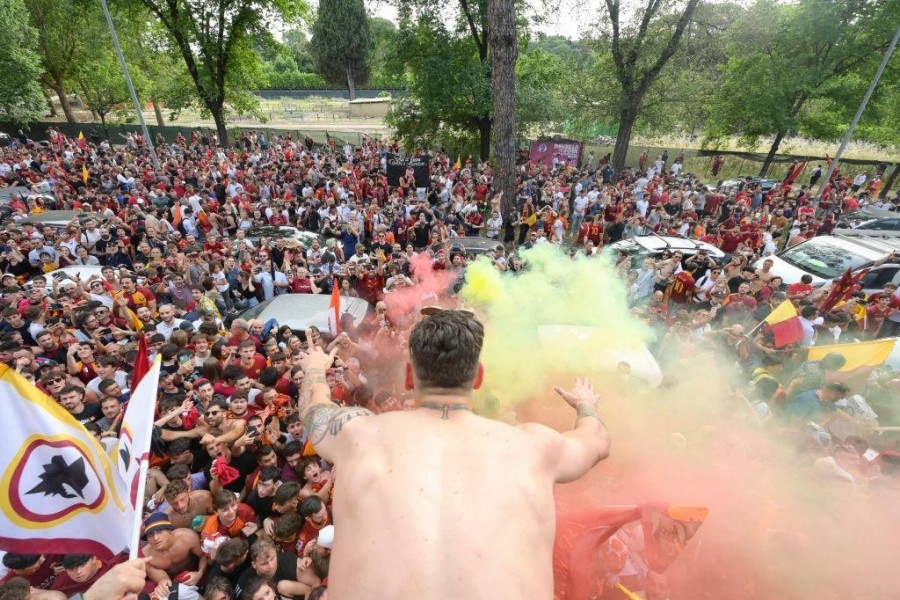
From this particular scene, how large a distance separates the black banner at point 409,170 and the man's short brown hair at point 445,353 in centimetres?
1428

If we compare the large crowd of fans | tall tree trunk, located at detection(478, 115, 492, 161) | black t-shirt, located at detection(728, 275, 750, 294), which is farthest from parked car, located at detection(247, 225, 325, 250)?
tall tree trunk, located at detection(478, 115, 492, 161)

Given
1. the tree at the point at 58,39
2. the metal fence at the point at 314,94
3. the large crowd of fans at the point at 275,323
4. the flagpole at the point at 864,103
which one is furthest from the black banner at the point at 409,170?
the metal fence at the point at 314,94

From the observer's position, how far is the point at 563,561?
3293mm

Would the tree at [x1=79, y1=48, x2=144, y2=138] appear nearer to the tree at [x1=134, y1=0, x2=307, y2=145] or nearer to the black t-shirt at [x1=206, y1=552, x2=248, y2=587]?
the tree at [x1=134, y1=0, x2=307, y2=145]

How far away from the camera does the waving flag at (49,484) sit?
8.66 ft

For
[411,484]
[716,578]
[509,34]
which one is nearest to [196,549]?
[411,484]

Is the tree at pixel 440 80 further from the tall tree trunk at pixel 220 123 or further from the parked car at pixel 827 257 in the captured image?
the parked car at pixel 827 257

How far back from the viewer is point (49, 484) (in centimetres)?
274

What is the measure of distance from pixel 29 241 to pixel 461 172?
13.0m

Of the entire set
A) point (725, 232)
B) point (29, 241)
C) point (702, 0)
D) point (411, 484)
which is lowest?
point (725, 232)

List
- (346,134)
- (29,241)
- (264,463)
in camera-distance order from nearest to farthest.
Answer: (264,463), (29,241), (346,134)

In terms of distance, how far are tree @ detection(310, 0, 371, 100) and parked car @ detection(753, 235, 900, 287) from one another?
2239 inches

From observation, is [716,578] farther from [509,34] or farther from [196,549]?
[509,34]

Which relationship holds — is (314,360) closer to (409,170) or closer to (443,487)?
(443,487)
